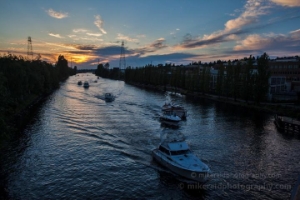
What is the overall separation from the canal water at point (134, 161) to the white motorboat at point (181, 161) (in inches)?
34.6

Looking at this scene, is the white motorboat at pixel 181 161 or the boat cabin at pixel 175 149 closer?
the white motorboat at pixel 181 161

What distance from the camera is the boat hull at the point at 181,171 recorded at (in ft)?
92.3

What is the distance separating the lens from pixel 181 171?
2955 cm

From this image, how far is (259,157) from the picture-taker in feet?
123

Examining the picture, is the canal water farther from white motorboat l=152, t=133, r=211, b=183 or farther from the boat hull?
white motorboat l=152, t=133, r=211, b=183

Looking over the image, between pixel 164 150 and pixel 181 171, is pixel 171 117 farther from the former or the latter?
pixel 181 171

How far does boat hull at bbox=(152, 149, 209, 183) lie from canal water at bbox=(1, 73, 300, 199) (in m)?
0.65

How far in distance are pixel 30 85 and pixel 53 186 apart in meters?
61.3

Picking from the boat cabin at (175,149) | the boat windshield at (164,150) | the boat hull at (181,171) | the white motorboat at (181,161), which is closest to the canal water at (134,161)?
the boat hull at (181,171)

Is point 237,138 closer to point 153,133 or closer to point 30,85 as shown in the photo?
point 153,133

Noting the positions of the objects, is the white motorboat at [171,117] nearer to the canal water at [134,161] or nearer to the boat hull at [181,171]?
the canal water at [134,161]

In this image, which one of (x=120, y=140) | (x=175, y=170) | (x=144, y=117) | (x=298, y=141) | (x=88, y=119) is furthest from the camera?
(x=144, y=117)

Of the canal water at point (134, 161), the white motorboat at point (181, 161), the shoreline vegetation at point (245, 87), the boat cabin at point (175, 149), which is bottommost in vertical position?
the canal water at point (134, 161)

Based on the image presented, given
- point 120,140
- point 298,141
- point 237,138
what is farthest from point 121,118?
point 298,141
